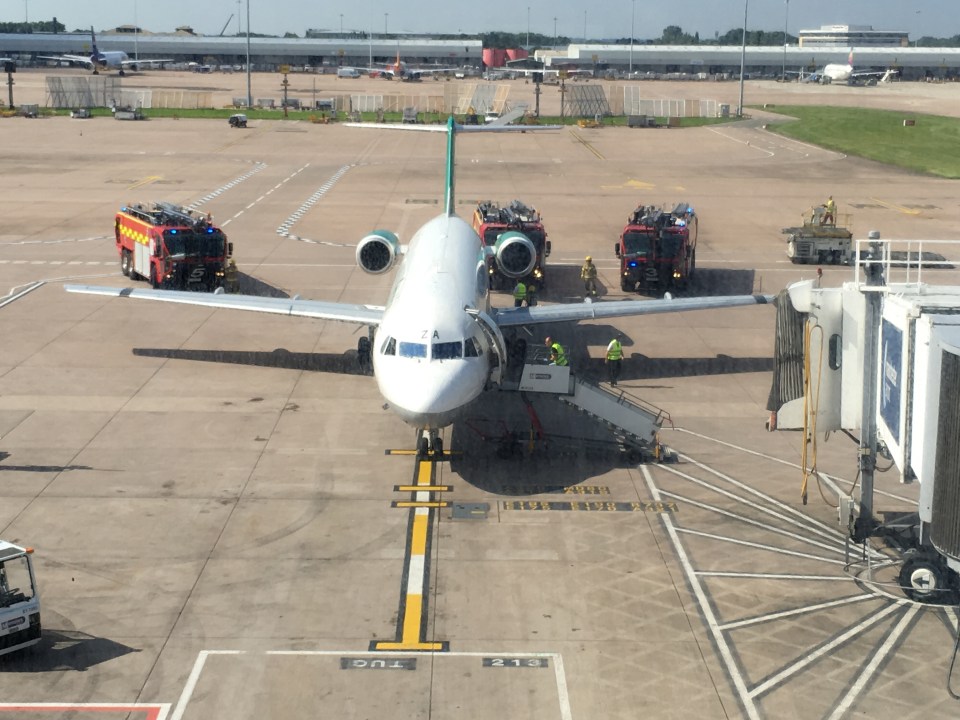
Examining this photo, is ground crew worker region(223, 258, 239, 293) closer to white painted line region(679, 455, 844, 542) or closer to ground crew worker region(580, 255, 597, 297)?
ground crew worker region(580, 255, 597, 297)

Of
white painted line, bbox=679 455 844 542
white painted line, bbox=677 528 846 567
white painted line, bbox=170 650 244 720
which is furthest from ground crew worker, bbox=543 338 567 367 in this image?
white painted line, bbox=170 650 244 720

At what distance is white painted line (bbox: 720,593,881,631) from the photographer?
20469mm

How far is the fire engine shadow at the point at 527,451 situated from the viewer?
27.4 metres

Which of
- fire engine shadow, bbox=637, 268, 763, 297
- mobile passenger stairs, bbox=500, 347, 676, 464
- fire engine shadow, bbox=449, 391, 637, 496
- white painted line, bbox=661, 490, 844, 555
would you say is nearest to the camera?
white painted line, bbox=661, 490, 844, 555

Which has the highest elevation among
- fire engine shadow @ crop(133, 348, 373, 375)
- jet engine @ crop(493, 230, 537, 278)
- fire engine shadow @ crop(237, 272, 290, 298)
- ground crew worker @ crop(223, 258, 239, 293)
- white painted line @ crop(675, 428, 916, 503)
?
jet engine @ crop(493, 230, 537, 278)

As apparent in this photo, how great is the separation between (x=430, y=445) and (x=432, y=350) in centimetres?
284

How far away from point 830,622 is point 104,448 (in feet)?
57.9

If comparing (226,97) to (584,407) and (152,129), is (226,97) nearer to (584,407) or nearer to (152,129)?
(152,129)

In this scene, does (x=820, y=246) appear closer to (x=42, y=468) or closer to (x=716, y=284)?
(x=716, y=284)

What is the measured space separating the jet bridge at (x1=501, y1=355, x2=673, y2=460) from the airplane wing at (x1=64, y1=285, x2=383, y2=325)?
652cm

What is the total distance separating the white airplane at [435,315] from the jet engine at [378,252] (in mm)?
32

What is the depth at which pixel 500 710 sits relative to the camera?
693 inches

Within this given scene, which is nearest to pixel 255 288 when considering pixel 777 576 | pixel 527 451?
pixel 527 451

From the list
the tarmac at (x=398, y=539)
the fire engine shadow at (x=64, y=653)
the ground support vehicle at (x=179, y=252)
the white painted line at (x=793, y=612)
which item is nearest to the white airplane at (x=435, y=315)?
the tarmac at (x=398, y=539)
